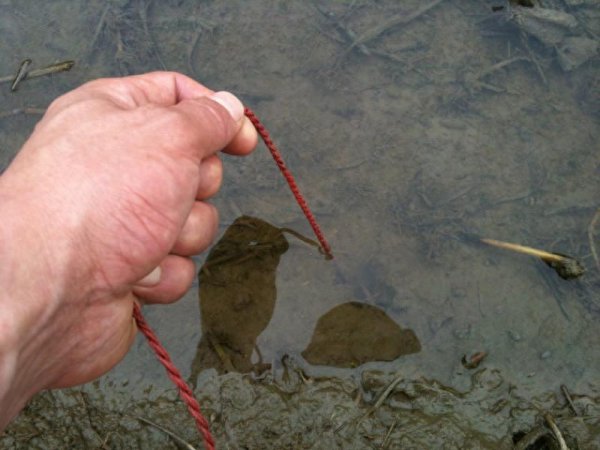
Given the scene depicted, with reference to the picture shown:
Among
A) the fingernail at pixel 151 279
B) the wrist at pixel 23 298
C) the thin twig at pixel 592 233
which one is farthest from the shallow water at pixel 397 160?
the wrist at pixel 23 298

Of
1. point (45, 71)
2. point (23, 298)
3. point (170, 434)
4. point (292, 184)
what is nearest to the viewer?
point (23, 298)

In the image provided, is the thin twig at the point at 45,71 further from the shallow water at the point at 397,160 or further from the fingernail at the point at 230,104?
the fingernail at the point at 230,104

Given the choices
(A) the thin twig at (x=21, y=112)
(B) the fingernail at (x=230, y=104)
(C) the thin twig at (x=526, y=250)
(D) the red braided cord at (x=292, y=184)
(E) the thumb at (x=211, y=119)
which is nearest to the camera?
(E) the thumb at (x=211, y=119)

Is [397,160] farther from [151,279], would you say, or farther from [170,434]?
[170,434]

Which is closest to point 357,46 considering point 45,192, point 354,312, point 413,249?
point 413,249

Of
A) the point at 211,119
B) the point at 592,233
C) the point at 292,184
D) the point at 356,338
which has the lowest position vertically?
the point at 356,338

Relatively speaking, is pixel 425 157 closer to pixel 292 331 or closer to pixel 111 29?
pixel 292 331

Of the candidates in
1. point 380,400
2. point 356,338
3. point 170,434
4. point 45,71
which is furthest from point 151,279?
point 45,71
